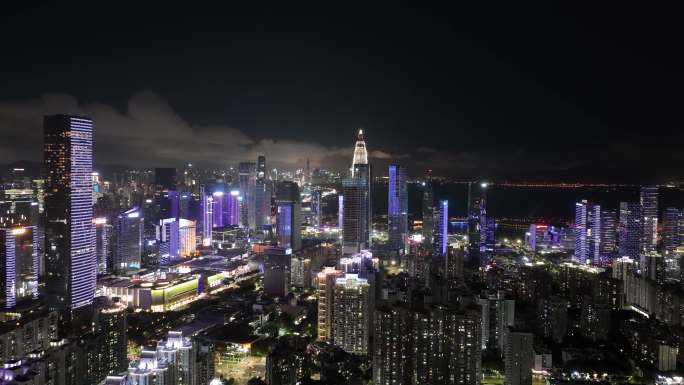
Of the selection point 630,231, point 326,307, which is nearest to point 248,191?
point 326,307

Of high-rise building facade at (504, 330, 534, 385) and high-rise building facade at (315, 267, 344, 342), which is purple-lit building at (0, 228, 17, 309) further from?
high-rise building facade at (504, 330, 534, 385)

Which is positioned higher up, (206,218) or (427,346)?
(206,218)

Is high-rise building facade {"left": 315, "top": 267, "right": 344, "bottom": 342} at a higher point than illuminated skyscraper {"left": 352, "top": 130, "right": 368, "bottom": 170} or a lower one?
lower

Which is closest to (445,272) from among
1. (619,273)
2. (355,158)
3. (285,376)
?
(619,273)

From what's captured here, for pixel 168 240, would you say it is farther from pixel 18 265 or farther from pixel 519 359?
pixel 519 359

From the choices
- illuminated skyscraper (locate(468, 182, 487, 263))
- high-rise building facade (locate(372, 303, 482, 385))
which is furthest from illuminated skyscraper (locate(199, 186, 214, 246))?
high-rise building facade (locate(372, 303, 482, 385))
